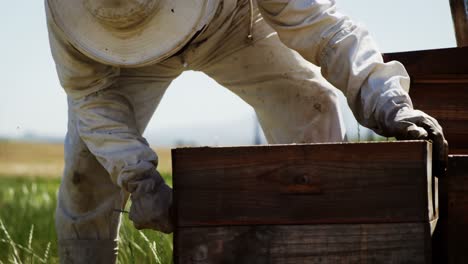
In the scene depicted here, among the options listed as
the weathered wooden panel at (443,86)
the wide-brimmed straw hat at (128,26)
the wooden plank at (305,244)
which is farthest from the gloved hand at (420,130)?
the weathered wooden panel at (443,86)

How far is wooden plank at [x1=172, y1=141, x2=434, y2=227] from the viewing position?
9.18ft

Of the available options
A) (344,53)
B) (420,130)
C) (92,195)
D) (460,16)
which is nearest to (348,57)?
(344,53)

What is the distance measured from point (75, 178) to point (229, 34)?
81cm

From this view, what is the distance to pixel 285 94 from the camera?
14.0 ft

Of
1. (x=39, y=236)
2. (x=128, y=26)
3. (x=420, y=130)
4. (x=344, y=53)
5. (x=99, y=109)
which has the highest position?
(x=128, y=26)

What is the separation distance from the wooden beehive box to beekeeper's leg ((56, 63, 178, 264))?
4.05 ft

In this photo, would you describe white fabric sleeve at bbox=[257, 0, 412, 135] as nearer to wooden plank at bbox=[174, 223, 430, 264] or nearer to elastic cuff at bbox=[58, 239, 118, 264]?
wooden plank at bbox=[174, 223, 430, 264]

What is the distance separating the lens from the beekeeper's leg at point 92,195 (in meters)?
4.13

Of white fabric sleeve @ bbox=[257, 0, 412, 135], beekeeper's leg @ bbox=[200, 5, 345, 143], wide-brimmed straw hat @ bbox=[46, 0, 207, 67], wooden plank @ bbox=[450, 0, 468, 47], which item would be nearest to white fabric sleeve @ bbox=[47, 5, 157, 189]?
wide-brimmed straw hat @ bbox=[46, 0, 207, 67]

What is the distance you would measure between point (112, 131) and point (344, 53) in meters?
0.84

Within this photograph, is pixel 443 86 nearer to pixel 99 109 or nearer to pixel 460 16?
pixel 460 16

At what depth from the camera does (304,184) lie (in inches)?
112

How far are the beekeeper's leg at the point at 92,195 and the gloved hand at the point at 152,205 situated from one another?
27.7 inches

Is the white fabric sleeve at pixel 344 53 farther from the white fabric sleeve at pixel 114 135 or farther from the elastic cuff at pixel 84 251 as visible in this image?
the elastic cuff at pixel 84 251
